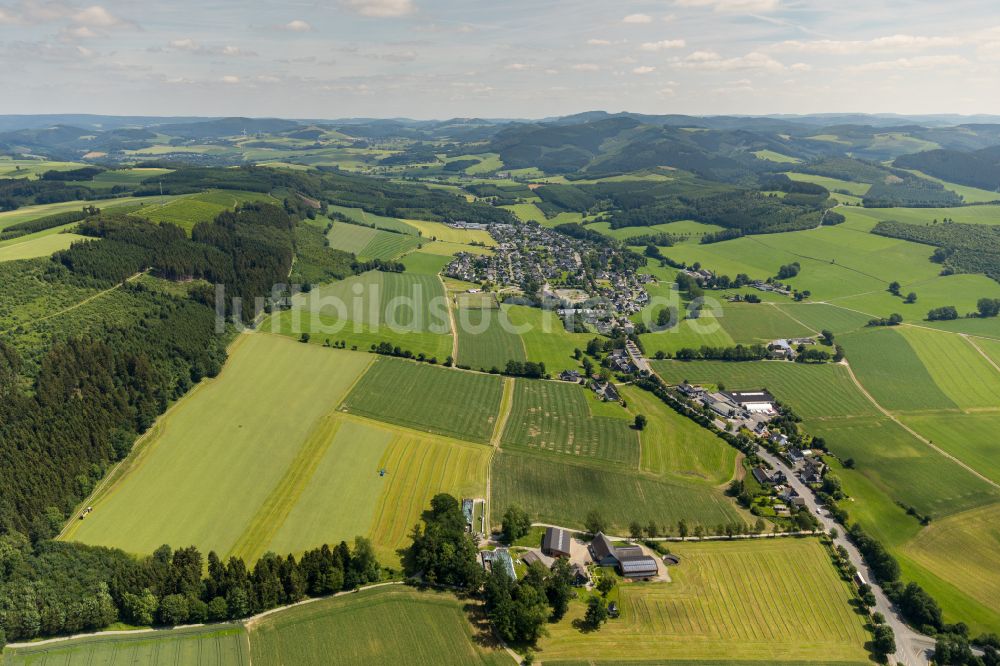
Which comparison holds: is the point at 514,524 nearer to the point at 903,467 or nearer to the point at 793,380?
the point at 903,467

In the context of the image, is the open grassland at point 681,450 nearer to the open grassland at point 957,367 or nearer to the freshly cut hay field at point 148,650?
the open grassland at point 957,367

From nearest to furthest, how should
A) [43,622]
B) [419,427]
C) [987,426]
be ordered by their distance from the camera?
[43,622] → [419,427] → [987,426]

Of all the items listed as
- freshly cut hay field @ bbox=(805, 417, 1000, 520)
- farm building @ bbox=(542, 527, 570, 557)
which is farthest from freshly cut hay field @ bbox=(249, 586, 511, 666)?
freshly cut hay field @ bbox=(805, 417, 1000, 520)

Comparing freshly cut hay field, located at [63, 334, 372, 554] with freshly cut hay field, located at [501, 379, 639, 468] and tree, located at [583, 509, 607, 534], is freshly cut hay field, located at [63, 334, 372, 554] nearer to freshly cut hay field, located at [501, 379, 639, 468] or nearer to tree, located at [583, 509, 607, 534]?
freshly cut hay field, located at [501, 379, 639, 468]

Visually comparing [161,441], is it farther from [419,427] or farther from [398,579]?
[398,579]

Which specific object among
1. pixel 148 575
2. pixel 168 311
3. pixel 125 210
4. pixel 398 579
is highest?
pixel 125 210

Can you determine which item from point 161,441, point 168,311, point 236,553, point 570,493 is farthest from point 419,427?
point 168,311

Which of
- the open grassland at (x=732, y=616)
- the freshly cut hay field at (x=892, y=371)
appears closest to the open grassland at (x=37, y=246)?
the open grassland at (x=732, y=616)
